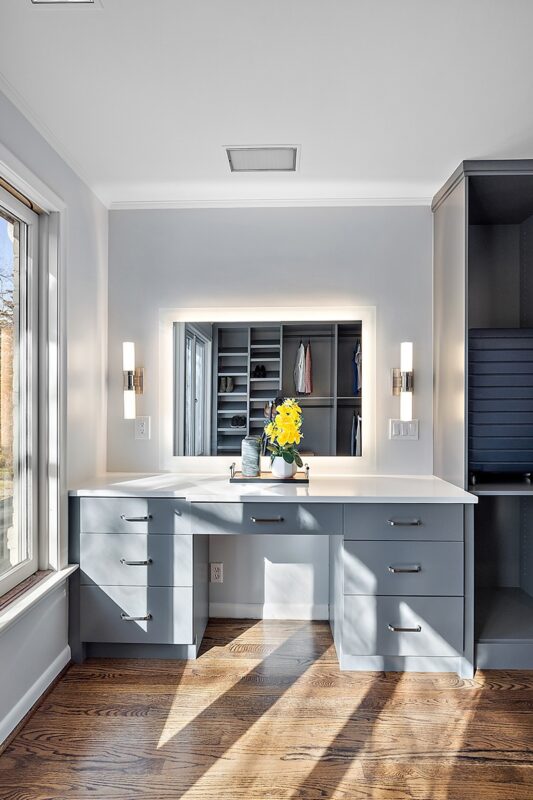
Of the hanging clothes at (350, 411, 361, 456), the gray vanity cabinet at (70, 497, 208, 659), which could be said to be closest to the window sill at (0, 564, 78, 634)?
the gray vanity cabinet at (70, 497, 208, 659)

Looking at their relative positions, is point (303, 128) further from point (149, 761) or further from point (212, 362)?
point (149, 761)

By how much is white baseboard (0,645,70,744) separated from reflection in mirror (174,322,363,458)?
1.26 m

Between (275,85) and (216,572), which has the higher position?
(275,85)

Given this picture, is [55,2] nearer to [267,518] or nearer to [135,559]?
[267,518]

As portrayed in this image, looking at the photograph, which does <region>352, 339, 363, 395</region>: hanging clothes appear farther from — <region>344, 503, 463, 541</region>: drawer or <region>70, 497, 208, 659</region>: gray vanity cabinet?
<region>70, 497, 208, 659</region>: gray vanity cabinet

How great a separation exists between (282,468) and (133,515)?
775 millimetres

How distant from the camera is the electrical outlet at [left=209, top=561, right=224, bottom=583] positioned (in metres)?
3.11

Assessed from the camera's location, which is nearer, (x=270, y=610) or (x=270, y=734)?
(x=270, y=734)

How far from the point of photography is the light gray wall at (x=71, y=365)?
2.07 metres

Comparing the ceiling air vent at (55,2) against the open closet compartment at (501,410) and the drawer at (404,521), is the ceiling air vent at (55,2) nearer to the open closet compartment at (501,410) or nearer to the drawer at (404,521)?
the open closet compartment at (501,410)

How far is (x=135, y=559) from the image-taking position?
2557mm

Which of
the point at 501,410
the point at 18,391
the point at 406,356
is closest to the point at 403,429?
the point at 406,356

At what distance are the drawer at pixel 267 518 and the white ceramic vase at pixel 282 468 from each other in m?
0.31

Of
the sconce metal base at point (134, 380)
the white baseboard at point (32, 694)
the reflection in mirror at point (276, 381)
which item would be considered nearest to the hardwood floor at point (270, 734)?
the white baseboard at point (32, 694)
